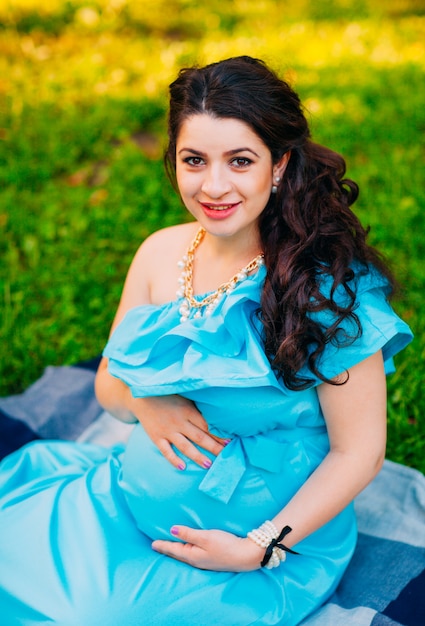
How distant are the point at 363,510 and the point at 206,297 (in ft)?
3.79

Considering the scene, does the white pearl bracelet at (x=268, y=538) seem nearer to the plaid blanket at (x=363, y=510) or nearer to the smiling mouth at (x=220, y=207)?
the plaid blanket at (x=363, y=510)

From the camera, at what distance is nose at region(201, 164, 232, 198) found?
2.12 metres

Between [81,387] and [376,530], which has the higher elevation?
[81,387]

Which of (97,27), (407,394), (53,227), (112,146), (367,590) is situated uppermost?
(97,27)

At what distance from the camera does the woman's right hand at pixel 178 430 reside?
2330mm

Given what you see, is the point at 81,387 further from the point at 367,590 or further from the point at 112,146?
the point at 112,146

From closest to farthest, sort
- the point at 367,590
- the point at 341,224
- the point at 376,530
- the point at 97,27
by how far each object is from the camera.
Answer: the point at 341,224 < the point at 367,590 < the point at 376,530 < the point at 97,27

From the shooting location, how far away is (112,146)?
5.43m

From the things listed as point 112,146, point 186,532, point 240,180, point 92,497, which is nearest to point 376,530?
point 186,532

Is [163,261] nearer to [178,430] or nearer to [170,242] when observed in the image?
[170,242]

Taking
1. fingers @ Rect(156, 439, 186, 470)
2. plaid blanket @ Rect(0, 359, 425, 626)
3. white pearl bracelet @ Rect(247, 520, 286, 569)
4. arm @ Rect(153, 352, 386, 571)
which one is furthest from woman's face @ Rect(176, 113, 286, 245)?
plaid blanket @ Rect(0, 359, 425, 626)

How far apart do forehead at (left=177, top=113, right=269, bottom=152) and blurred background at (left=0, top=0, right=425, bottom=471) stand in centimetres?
45

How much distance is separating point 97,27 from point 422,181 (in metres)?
4.06

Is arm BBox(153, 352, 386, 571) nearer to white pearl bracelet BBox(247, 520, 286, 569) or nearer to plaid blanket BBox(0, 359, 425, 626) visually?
white pearl bracelet BBox(247, 520, 286, 569)
